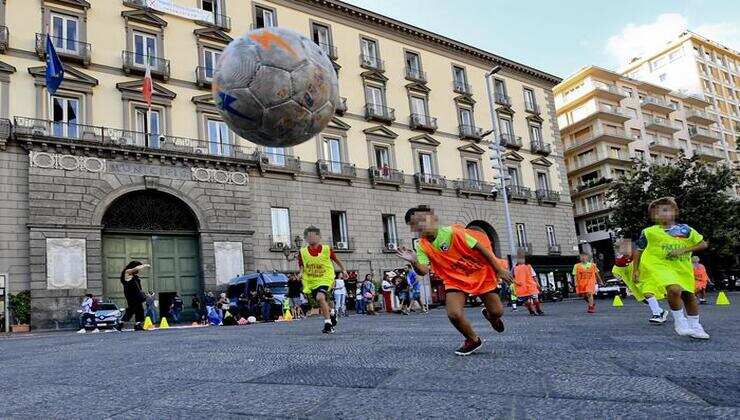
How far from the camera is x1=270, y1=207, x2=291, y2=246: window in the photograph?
25.1 meters

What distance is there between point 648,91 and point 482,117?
99.3 feet

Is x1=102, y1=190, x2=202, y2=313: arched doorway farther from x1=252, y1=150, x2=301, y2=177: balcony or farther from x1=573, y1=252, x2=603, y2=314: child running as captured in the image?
x1=573, y1=252, x2=603, y2=314: child running

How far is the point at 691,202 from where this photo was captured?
30688 millimetres

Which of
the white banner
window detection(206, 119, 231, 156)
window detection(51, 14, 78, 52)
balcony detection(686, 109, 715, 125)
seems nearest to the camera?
window detection(51, 14, 78, 52)

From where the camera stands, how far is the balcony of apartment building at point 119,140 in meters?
19.7

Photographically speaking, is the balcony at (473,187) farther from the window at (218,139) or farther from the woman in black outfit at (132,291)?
the woman in black outfit at (132,291)

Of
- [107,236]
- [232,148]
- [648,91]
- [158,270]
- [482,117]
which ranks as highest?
[648,91]

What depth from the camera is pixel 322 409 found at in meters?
2.78

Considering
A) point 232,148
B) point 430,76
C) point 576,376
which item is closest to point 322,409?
point 576,376

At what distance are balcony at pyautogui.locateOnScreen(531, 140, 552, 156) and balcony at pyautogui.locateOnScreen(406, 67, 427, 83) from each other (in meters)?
9.83

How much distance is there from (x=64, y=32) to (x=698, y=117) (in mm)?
60711

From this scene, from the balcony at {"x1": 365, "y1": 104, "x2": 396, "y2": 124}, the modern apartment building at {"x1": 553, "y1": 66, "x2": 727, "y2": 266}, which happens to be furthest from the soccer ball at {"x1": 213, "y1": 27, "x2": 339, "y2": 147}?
the modern apartment building at {"x1": 553, "y1": 66, "x2": 727, "y2": 266}

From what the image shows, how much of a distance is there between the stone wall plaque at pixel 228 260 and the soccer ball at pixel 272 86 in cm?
1708

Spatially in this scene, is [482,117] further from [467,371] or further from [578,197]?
[467,371]
